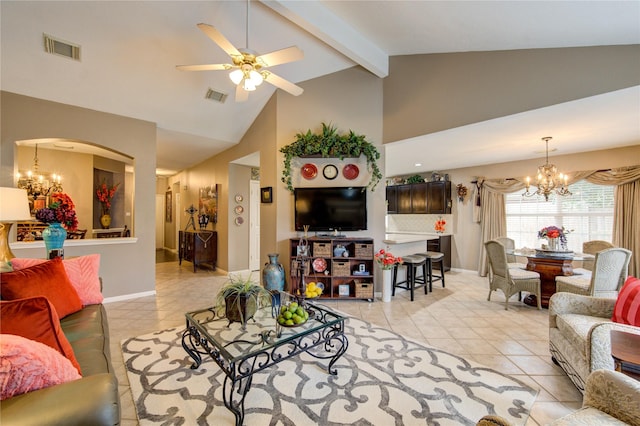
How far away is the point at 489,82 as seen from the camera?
10.2 feet

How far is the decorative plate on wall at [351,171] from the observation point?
167 inches

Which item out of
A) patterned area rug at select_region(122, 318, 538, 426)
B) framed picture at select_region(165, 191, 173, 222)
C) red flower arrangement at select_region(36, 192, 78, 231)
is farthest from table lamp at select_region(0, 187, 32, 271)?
framed picture at select_region(165, 191, 173, 222)

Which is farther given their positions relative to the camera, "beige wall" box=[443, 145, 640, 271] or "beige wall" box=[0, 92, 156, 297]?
"beige wall" box=[443, 145, 640, 271]

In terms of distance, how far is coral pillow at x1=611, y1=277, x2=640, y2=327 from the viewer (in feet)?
6.05

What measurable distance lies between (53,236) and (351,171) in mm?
3715

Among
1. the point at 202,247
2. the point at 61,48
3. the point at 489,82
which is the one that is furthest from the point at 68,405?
the point at 202,247

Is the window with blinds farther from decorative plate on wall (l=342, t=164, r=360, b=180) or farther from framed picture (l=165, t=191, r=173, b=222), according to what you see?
framed picture (l=165, t=191, r=173, b=222)

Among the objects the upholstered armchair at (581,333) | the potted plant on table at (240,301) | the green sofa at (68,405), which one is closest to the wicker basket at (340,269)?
the potted plant on table at (240,301)

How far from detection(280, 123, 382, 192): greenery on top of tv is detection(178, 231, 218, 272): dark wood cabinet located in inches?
116

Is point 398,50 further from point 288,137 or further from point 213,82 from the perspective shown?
point 213,82

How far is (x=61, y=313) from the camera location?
1.96 metres

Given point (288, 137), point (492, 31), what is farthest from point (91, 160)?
point (492, 31)

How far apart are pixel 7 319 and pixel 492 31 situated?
4.27 m

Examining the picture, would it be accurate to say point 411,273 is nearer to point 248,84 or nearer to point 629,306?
point 629,306
